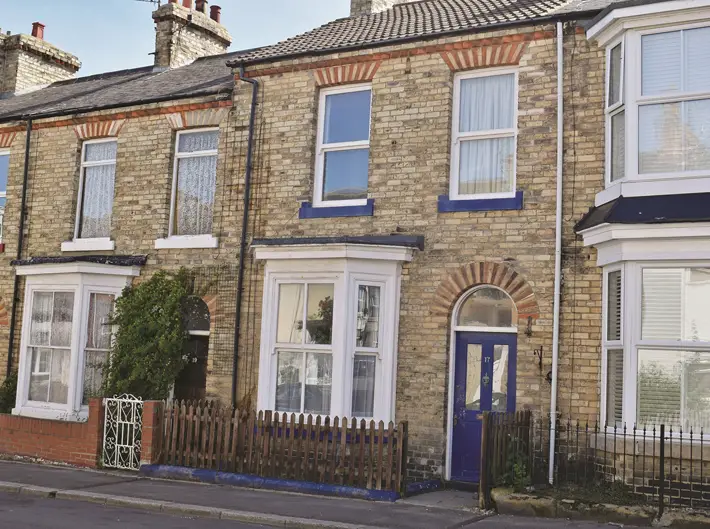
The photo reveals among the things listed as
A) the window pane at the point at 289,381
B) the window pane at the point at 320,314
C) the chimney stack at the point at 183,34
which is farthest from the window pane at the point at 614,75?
the chimney stack at the point at 183,34

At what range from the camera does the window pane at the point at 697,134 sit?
1055 cm

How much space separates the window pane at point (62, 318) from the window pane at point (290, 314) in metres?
4.12

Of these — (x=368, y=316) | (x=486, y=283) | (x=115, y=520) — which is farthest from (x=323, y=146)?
(x=115, y=520)

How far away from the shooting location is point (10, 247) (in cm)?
1680

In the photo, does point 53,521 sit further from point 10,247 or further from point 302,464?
point 10,247

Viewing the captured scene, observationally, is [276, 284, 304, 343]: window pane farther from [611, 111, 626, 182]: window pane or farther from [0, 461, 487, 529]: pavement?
[611, 111, 626, 182]: window pane

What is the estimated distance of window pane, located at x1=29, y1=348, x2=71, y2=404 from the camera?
→ 1488cm

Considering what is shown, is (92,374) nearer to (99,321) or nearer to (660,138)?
(99,321)

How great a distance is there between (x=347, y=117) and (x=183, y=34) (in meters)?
7.87

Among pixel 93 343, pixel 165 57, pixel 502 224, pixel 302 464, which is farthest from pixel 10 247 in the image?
pixel 502 224

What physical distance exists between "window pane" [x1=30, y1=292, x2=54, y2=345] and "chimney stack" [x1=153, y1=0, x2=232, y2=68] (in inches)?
260

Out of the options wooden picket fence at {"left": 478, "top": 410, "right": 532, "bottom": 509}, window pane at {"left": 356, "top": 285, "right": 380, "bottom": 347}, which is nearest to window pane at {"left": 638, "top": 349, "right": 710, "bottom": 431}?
wooden picket fence at {"left": 478, "top": 410, "right": 532, "bottom": 509}

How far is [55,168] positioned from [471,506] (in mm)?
10510

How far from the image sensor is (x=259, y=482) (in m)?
11.7
